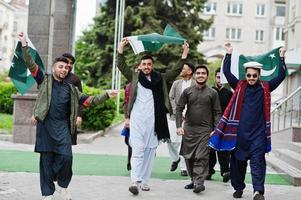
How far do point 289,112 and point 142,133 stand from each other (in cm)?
922

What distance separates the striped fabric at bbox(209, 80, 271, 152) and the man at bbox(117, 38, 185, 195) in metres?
0.76

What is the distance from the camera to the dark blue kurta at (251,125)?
7.43 meters

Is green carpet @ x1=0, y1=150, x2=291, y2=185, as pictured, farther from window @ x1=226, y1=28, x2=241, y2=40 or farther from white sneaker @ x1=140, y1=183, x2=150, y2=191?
window @ x1=226, y1=28, x2=241, y2=40

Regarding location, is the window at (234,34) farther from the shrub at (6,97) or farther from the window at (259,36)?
the shrub at (6,97)

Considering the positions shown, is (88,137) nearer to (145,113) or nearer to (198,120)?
(198,120)

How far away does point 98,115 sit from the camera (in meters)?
16.7

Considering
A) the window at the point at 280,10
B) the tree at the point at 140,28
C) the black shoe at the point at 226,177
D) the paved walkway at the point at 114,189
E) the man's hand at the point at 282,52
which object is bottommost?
the paved walkway at the point at 114,189

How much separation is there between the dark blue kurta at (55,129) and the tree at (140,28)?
87.4ft

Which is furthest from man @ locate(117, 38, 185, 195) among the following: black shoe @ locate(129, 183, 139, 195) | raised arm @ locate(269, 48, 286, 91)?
raised arm @ locate(269, 48, 286, 91)

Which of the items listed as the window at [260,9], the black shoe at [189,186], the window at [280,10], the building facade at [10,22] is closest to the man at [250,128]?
the black shoe at [189,186]

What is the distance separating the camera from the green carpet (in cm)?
965

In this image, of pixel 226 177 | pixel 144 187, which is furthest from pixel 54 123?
pixel 226 177

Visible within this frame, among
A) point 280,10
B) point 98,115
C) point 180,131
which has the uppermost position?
point 280,10

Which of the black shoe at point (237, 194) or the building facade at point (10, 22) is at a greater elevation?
the building facade at point (10, 22)
